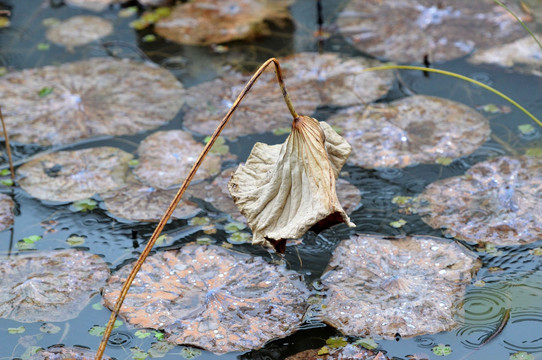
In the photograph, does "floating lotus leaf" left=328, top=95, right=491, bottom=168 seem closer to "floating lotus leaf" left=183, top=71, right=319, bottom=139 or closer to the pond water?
the pond water

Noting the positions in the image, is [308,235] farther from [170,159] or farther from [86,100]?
[86,100]

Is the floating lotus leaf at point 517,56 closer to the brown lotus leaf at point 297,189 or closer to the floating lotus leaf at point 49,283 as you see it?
the brown lotus leaf at point 297,189

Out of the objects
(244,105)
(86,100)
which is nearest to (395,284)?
(244,105)

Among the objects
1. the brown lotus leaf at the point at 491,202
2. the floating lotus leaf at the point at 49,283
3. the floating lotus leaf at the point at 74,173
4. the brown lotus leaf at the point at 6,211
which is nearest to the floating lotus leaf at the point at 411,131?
the brown lotus leaf at the point at 491,202

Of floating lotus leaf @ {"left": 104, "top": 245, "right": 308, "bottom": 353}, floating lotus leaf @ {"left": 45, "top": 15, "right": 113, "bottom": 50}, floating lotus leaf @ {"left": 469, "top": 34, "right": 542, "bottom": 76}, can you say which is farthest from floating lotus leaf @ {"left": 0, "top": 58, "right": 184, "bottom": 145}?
floating lotus leaf @ {"left": 469, "top": 34, "right": 542, "bottom": 76}

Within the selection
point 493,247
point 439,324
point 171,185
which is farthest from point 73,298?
point 493,247

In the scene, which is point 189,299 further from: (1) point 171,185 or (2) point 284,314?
(1) point 171,185
